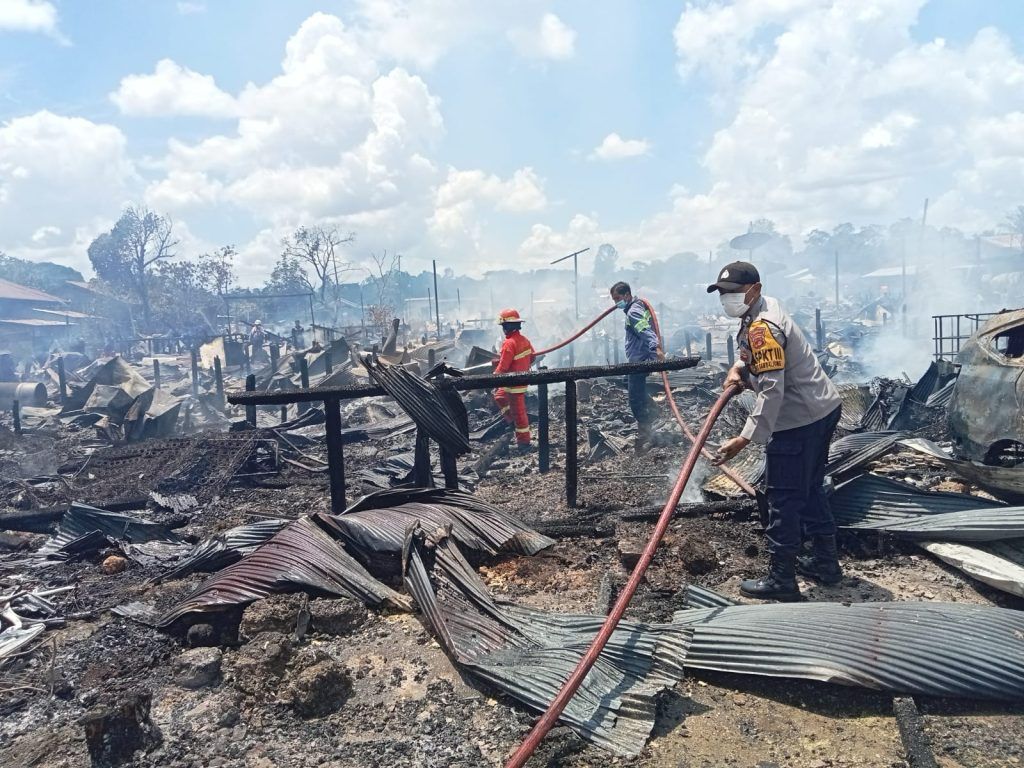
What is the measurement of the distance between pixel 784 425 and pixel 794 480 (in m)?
0.32

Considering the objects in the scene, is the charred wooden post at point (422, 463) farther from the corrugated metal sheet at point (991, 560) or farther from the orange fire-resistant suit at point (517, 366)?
the corrugated metal sheet at point (991, 560)

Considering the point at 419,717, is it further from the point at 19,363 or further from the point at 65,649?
the point at 19,363

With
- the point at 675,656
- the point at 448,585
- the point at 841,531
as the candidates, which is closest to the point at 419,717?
the point at 448,585

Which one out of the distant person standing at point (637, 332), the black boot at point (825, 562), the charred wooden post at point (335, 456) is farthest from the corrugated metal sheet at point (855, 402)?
the charred wooden post at point (335, 456)

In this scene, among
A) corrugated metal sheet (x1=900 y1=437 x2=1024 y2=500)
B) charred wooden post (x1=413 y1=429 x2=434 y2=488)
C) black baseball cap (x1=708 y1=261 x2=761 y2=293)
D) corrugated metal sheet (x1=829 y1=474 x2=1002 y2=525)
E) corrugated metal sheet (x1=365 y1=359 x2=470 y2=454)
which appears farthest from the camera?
charred wooden post (x1=413 y1=429 x2=434 y2=488)

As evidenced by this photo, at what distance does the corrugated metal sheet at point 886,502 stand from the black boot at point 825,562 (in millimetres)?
583

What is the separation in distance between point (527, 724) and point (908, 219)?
6307cm

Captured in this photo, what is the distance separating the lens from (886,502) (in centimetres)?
429

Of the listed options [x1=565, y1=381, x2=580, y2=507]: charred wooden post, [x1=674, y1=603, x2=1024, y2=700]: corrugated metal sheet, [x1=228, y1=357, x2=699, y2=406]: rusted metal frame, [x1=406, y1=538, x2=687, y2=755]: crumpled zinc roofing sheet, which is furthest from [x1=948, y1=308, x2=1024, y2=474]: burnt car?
[x1=406, y1=538, x2=687, y2=755]: crumpled zinc roofing sheet

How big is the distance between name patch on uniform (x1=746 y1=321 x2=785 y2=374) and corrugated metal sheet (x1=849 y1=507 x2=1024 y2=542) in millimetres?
1483

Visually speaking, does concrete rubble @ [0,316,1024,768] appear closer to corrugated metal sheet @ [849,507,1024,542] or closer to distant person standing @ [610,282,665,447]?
corrugated metal sheet @ [849,507,1024,542]

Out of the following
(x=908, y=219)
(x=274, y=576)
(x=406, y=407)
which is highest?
(x=908, y=219)

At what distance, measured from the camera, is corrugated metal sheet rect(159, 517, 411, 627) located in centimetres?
342

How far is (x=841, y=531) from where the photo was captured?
13.9ft
